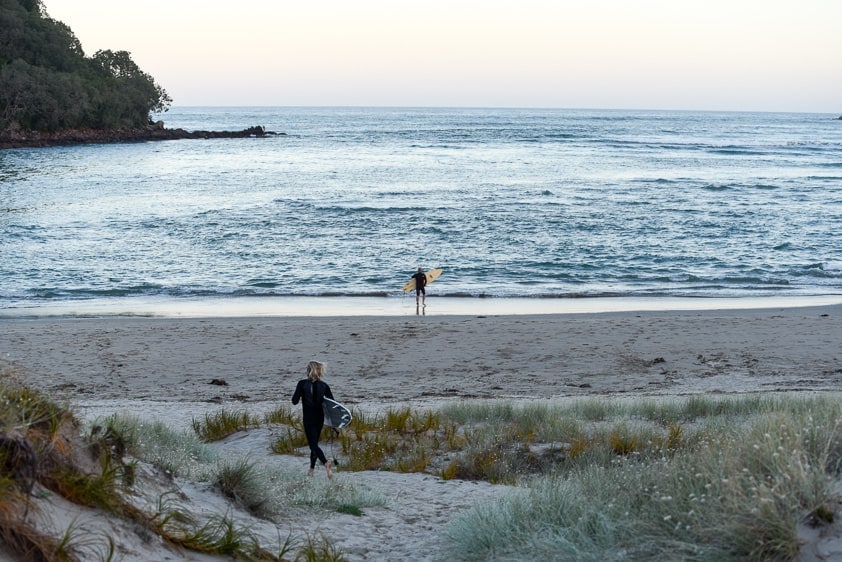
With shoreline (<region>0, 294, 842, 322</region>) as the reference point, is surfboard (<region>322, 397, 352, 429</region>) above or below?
above

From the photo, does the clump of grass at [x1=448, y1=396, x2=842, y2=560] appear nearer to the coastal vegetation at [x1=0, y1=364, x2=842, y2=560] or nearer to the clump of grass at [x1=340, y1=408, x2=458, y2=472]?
the coastal vegetation at [x1=0, y1=364, x2=842, y2=560]

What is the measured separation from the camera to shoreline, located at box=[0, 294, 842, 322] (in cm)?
2116

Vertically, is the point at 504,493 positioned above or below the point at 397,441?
above

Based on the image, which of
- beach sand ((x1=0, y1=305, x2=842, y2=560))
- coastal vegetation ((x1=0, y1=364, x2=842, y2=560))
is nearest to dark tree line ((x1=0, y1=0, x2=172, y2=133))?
beach sand ((x1=0, y1=305, x2=842, y2=560))

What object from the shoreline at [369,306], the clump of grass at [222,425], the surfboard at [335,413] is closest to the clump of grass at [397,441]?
the surfboard at [335,413]

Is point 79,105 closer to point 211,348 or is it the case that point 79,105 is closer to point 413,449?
point 211,348

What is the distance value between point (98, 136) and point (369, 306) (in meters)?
91.1

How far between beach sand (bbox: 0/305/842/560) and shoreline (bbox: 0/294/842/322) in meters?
1.13

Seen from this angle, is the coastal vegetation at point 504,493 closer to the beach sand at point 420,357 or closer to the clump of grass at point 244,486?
the clump of grass at point 244,486

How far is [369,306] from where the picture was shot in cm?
2248

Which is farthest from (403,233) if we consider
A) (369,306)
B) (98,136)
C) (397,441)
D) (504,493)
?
(98,136)

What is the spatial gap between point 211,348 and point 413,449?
8488 millimetres

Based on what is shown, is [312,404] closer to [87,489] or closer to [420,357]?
[87,489]

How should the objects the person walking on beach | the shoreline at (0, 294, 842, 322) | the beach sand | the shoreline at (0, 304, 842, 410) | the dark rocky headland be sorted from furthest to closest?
the dark rocky headland, the shoreline at (0, 294, 842, 322), the shoreline at (0, 304, 842, 410), the beach sand, the person walking on beach
